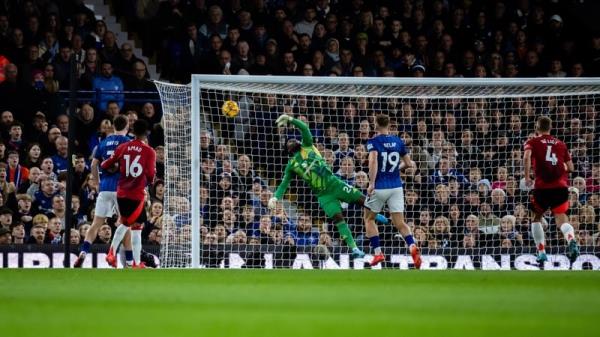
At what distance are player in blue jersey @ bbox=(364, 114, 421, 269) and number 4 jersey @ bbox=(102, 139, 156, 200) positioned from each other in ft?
9.04

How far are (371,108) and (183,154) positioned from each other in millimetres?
3330

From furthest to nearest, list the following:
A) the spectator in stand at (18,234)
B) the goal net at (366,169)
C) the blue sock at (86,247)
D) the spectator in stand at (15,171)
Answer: the spectator in stand at (15,171) < the goal net at (366,169) < the spectator in stand at (18,234) < the blue sock at (86,247)

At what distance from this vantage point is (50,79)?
16.8m

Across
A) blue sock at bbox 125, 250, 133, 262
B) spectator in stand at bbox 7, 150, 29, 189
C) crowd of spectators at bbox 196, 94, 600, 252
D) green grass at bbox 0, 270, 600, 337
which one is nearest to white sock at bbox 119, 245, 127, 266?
blue sock at bbox 125, 250, 133, 262

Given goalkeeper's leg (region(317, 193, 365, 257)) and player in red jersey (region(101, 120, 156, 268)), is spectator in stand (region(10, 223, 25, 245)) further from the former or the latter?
goalkeeper's leg (region(317, 193, 365, 257))

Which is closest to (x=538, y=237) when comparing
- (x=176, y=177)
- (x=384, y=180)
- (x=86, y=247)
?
(x=384, y=180)

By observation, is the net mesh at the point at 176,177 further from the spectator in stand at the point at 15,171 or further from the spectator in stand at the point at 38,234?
the spectator in stand at the point at 15,171

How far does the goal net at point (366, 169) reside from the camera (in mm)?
15062

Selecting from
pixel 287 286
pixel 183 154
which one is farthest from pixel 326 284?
pixel 183 154

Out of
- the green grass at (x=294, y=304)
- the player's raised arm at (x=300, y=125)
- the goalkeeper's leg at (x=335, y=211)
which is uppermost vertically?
the player's raised arm at (x=300, y=125)

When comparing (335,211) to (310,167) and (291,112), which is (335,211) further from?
(291,112)

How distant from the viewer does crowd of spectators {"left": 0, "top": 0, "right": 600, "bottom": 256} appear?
15.6m

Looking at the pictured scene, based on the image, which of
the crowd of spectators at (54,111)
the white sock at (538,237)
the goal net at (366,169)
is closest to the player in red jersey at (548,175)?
the white sock at (538,237)

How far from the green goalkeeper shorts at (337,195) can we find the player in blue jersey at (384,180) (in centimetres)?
56
